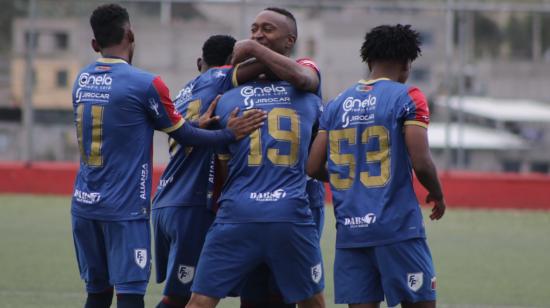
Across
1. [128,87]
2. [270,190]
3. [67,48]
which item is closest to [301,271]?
[270,190]

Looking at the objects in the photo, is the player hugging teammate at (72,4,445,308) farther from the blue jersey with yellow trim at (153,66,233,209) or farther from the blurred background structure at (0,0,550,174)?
the blurred background structure at (0,0,550,174)

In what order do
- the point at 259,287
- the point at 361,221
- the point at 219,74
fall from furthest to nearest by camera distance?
the point at 219,74 < the point at 259,287 < the point at 361,221

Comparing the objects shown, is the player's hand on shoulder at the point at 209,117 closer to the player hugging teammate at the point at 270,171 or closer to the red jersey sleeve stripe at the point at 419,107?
the player hugging teammate at the point at 270,171

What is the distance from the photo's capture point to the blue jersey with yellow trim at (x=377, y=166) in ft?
20.2

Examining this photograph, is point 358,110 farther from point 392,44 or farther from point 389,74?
point 392,44

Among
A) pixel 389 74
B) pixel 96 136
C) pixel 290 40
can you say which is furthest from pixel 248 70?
Result: pixel 96 136

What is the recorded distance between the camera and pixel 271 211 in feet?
20.7

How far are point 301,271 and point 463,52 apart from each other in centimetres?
1261

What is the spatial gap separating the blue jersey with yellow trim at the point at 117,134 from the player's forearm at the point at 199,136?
0.27 feet

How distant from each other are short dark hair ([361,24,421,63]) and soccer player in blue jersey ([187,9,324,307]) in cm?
44

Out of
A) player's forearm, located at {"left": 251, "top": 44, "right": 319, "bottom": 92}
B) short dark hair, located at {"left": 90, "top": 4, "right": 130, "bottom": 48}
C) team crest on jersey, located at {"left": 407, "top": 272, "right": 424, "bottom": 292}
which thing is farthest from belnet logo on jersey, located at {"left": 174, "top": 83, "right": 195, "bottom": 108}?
team crest on jersey, located at {"left": 407, "top": 272, "right": 424, "bottom": 292}

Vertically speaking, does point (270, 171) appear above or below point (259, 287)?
above

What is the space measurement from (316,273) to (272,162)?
0.73 metres

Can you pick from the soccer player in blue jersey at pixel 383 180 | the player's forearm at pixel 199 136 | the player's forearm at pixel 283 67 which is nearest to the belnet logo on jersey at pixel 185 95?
the player's forearm at pixel 199 136
